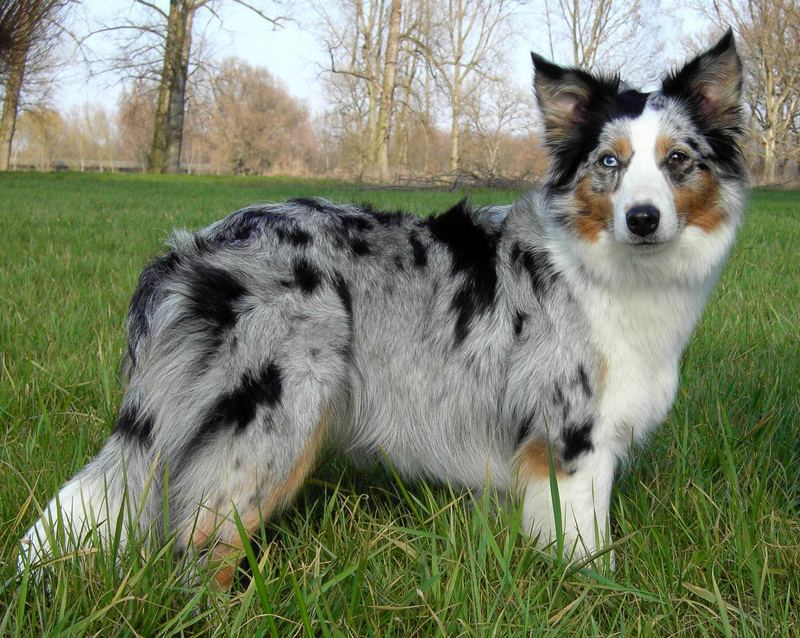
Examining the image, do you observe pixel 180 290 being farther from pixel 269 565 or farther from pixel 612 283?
pixel 612 283

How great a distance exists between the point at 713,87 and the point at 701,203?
0.52m

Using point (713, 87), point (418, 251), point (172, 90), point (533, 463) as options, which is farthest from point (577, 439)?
point (172, 90)

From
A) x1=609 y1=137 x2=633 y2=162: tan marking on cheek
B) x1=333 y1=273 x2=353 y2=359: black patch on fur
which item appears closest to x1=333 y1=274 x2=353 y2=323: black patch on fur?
x1=333 y1=273 x2=353 y2=359: black patch on fur

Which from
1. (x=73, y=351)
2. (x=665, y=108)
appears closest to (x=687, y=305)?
(x=665, y=108)

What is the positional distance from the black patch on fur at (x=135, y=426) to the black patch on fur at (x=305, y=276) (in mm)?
622

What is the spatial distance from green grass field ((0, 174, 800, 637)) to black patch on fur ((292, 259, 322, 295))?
2.30 ft

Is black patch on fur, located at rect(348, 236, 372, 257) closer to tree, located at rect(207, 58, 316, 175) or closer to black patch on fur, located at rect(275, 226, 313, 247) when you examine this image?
black patch on fur, located at rect(275, 226, 313, 247)

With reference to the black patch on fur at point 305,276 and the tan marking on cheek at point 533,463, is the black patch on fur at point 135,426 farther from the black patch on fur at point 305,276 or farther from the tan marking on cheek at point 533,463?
the tan marking on cheek at point 533,463

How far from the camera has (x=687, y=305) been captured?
104 inches

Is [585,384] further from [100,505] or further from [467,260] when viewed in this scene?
[100,505]

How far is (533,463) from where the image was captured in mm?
2473

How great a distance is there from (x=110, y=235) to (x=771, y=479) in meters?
7.72

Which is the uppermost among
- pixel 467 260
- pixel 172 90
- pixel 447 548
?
pixel 172 90

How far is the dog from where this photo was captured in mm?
2131
